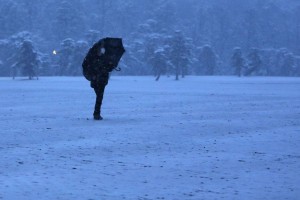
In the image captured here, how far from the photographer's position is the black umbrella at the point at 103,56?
13906mm

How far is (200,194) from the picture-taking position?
5.81 meters

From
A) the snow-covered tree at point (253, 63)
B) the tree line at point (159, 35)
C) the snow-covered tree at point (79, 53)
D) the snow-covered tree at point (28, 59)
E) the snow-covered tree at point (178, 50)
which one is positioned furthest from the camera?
the snow-covered tree at point (253, 63)

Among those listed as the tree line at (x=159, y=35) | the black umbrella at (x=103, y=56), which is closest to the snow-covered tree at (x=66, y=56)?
the tree line at (x=159, y=35)

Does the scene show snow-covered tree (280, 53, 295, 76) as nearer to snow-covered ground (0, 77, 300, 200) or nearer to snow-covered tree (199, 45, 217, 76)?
snow-covered tree (199, 45, 217, 76)

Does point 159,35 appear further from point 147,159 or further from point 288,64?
point 147,159

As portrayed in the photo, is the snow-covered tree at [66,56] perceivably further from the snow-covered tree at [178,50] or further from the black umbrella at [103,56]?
the black umbrella at [103,56]

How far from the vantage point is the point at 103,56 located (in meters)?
13.9

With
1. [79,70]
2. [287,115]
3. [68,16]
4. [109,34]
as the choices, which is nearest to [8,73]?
[79,70]

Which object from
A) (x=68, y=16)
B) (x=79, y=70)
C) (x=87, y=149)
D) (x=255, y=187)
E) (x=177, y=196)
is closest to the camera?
(x=177, y=196)

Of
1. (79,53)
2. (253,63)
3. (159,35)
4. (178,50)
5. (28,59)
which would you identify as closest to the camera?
(28,59)

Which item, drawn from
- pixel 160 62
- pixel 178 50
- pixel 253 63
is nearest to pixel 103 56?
pixel 160 62

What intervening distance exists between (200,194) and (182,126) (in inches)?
260

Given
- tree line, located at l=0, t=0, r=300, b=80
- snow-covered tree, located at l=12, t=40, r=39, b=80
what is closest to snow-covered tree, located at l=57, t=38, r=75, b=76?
tree line, located at l=0, t=0, r=300, b=80

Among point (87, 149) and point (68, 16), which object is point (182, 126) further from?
point (68, 16)
